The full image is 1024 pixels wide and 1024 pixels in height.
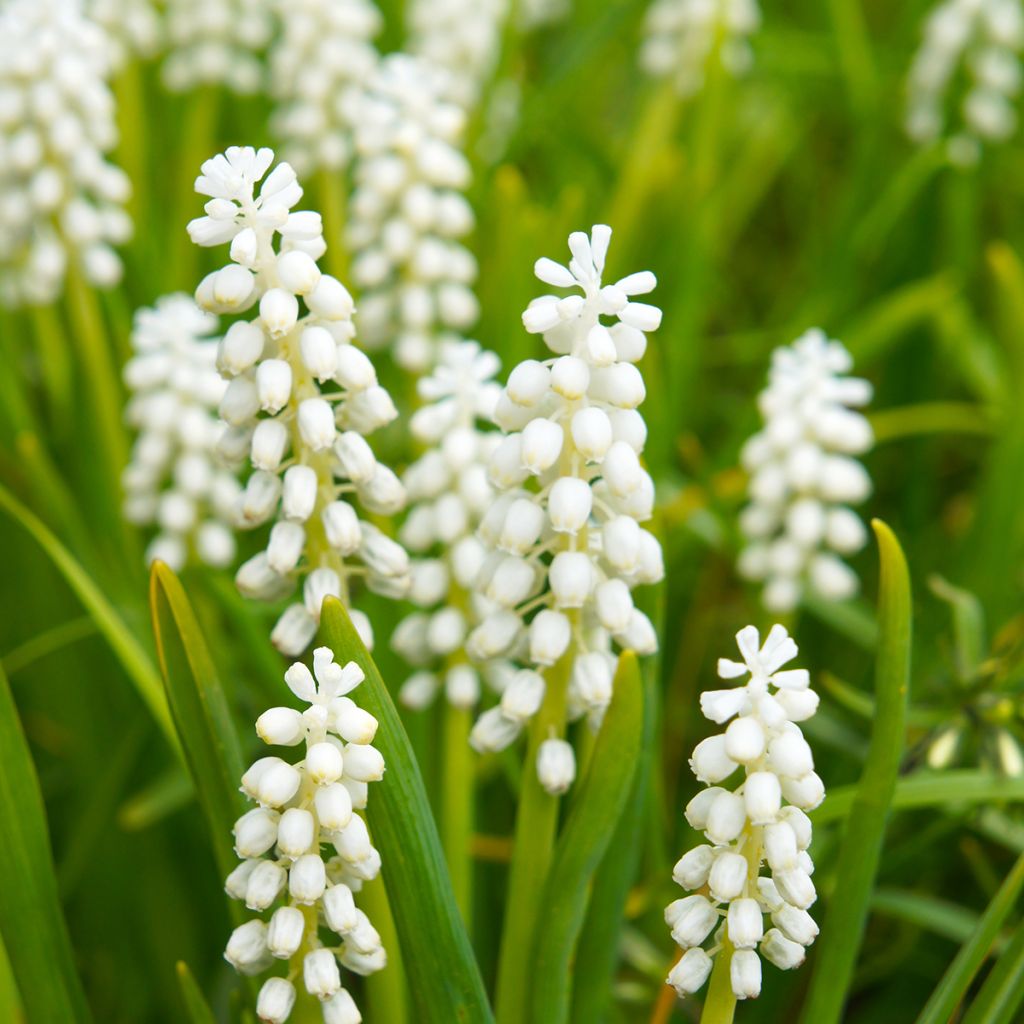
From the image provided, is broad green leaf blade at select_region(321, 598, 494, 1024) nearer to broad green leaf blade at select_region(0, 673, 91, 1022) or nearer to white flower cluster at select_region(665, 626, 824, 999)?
white flower cluster at select_region(665, 626, 824, 999)

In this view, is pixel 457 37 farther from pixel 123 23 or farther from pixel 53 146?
pixel 53 146

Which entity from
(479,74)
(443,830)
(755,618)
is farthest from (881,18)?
(443,830)

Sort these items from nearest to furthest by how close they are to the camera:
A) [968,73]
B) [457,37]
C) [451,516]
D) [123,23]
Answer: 1. [451,516]
2. [123,23]
3. [457,37]
4. [968,73]

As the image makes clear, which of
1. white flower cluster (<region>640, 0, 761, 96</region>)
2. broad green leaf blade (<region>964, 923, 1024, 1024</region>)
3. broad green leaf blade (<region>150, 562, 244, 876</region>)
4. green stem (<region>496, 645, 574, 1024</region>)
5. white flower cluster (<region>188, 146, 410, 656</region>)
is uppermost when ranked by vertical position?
white flower cluster (<region>640, 0, 761, 96</region>)

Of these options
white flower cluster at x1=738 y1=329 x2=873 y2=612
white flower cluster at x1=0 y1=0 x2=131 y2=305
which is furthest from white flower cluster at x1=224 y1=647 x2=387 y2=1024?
white flower cluster at x1=0 y1=0 x2=131 y2=305

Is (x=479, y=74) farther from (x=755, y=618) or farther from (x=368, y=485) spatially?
(x=368, y=485)

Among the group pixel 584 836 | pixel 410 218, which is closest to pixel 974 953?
pixel 584 836

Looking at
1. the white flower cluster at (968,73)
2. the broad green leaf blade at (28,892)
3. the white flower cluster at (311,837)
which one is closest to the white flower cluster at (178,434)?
the broad green leaf blade at (28,892)

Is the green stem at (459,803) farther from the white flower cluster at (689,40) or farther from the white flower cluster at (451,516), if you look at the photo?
the white flower cluster at (689,40)
